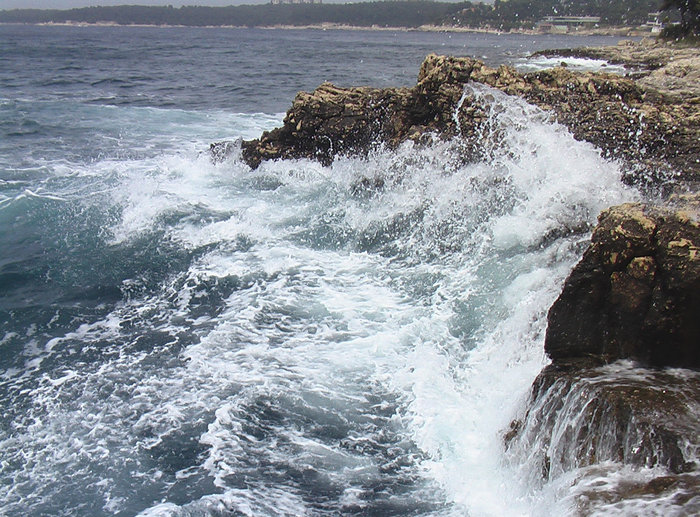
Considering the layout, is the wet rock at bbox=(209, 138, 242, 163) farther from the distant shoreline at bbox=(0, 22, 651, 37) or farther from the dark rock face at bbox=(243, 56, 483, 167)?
the distant shoreline at bbox=(0, 22, 651, 37)

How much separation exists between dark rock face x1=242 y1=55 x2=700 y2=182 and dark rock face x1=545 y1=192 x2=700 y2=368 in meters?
5.08

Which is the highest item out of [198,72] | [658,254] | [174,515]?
[198,72]

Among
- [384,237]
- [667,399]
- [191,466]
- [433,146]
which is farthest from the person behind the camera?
[433,146]

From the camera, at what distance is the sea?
5.30m

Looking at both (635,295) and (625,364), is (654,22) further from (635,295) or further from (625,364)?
(625,364)

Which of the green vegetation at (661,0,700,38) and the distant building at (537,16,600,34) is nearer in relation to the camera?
the green vegetation at (661,0,700,38)

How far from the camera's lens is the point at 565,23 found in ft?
436

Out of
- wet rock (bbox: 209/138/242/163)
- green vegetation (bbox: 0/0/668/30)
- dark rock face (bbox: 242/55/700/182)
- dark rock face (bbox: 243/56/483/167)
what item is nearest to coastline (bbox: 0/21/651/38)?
green vegetation (bbox: 0/0/668/30)

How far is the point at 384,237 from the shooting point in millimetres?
10797

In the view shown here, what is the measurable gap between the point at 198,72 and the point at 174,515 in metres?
38.7

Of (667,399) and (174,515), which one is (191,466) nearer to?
(174,515)

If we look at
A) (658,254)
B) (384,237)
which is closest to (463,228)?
(384,237)

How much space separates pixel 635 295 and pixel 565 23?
14863 cm

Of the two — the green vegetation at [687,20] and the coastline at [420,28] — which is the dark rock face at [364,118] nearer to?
the green vegetation at [687,20]
